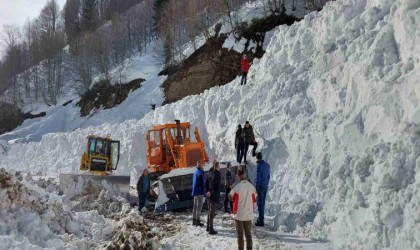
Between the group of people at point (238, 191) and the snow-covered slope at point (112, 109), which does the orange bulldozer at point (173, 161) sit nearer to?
the group of people at point (238, 191)

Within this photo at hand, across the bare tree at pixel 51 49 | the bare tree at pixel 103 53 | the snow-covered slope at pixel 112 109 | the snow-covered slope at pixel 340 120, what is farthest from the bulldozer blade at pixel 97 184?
the bare tree at pixel 51 49

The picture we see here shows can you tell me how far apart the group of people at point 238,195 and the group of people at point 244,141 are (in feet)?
9.05

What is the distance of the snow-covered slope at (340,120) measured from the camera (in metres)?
7.02

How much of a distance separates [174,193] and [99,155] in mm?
6720

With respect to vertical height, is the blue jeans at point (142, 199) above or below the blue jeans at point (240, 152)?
below

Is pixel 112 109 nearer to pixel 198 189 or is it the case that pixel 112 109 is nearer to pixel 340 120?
pixel 198 189

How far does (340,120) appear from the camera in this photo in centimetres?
1061

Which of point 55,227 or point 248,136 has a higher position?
point 248,136

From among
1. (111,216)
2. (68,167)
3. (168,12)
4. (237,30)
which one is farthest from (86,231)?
(168,12)

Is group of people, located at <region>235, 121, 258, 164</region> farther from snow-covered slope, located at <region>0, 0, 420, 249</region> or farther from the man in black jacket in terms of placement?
the man in black jacket

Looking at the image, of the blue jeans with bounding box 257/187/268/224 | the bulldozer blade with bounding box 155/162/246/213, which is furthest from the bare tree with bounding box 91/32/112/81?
the blue jeans with bounding box 257/187/268/224

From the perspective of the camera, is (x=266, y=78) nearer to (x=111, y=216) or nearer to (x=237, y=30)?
(x=111, y=216)

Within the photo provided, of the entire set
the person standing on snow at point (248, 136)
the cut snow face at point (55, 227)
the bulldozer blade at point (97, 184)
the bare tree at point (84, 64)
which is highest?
the bare tree at point (84, 64)

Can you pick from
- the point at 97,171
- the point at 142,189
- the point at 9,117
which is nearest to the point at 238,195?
the point at 142,189
